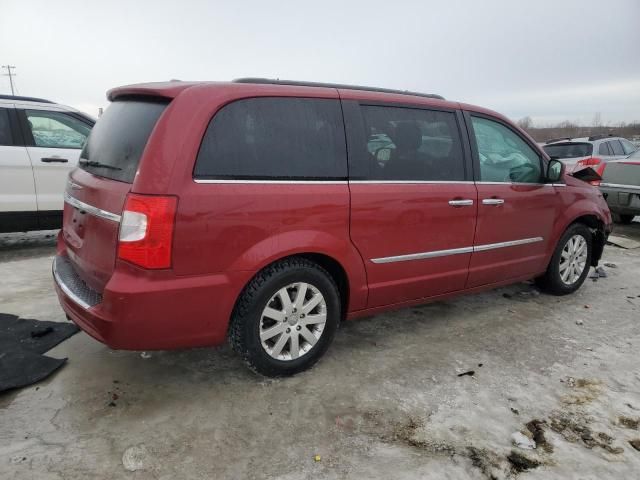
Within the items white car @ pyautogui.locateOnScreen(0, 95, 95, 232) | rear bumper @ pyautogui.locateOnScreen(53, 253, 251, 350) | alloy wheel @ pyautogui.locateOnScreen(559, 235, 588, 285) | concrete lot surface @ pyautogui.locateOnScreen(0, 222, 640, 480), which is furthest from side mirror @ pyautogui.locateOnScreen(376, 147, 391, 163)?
white car @ pyautogui.locateOnScreen(0, 95, 95, 232)

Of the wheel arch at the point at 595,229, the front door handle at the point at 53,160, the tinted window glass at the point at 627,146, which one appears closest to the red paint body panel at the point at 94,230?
the front door handle at the point at 53,160

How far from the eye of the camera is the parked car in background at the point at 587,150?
1006cm

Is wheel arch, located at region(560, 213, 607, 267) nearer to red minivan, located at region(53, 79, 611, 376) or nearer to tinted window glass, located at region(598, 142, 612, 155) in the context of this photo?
red minivan, located at region(53, 79, 611, 376)

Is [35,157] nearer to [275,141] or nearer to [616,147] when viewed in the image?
[275,141]

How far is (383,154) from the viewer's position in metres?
3.26

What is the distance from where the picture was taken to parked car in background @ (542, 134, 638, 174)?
10063 mm

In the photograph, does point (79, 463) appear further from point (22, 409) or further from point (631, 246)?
point (631, 246)

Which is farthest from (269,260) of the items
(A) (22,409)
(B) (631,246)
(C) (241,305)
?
(B) (631,246)

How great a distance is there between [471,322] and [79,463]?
300 cm

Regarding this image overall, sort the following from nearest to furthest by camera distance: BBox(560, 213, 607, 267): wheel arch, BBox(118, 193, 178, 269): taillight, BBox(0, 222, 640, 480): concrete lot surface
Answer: BBox(0, 222, 640, 480): concrete lot surface → BBox(118, 193, 178, 269): taillight → BBox(560, 213, 607, 267): wheel arch

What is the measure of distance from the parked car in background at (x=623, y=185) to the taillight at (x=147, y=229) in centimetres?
774

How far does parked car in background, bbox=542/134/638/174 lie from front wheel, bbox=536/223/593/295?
18.8ft

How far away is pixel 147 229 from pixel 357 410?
149cm

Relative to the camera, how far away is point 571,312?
439 cm
